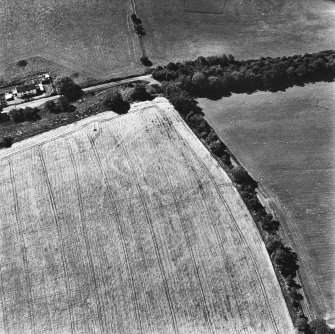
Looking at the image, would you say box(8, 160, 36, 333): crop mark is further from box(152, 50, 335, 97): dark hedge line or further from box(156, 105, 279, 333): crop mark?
box(152, 50, 335, 97): dark hedge line

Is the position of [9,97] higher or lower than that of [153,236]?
higher

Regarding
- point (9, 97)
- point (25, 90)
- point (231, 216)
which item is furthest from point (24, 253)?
point (25, 90)

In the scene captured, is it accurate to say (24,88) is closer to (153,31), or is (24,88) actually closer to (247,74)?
(153,31)

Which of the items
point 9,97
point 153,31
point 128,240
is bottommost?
point 128,240

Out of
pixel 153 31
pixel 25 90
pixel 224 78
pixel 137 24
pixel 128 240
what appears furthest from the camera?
pixel 137 24

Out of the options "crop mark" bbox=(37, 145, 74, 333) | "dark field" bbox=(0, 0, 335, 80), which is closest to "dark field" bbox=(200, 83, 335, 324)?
"dark field" bbox=(0, 0, 335, 80)

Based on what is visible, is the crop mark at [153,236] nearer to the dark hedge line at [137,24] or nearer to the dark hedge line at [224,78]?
the dark hedge line at [224,78]

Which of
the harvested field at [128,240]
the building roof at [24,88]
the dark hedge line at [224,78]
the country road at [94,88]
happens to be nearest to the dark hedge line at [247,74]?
the dark hedge line at [224,78]
